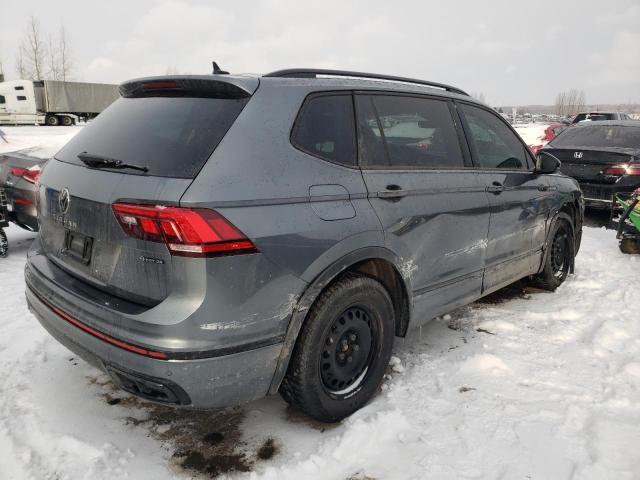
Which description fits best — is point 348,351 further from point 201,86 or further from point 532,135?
point 532,135

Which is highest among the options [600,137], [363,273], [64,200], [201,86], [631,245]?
[201,86]

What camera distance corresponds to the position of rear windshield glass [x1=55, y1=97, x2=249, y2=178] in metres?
2.17

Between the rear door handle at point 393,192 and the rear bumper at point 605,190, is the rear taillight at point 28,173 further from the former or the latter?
the rear bumper at point 605,190

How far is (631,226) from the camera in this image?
6.08 meters

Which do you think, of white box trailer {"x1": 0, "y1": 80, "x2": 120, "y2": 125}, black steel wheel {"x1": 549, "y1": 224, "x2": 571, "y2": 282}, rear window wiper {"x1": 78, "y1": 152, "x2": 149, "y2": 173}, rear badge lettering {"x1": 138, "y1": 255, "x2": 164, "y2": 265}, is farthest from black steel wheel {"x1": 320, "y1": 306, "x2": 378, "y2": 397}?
white box trailer {"x1": 0, "y1": 80, "x2": 120, "y2": 125}

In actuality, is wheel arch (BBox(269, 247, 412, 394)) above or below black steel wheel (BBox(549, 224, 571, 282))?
above

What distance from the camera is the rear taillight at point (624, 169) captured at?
24.4 feet

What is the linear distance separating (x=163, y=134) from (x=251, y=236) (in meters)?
0.71

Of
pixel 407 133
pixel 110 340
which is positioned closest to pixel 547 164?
pixel 407 133

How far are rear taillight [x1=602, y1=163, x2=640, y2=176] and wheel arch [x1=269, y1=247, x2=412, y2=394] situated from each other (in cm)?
623

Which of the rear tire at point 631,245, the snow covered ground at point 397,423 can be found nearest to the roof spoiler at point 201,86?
the snow covered ground at point 397,423

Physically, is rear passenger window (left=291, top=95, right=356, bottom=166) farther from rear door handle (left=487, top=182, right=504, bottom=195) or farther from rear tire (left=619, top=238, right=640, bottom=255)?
rear tire (left=619, top=238, right=640, bottom=255)

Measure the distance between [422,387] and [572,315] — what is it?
1.95m

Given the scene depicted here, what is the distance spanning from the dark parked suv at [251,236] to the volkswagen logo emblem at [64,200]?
26mm
